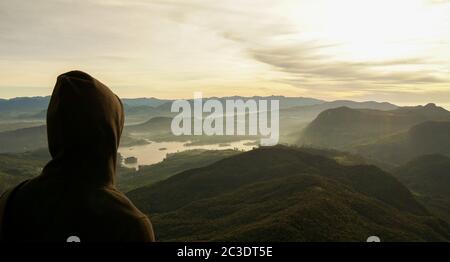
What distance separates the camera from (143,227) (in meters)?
4.11

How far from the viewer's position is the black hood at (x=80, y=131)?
13.9ft

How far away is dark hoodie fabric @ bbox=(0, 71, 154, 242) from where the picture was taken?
397 cm

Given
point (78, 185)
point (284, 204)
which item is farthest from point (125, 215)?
point (284, 204)

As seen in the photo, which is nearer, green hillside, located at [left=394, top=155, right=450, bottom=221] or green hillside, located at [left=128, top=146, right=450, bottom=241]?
green hillside, located at [left=128, top=146, right=450, bottom=241]

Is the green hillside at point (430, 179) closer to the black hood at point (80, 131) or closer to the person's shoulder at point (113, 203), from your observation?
the person's shoulder at point (113, 203)

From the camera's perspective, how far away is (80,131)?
14.0 ft

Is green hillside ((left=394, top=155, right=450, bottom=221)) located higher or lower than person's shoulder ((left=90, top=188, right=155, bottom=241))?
lower

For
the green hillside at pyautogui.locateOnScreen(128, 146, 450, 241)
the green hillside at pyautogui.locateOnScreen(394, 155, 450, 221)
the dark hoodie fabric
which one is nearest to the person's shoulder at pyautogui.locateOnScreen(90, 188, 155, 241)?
the dark hoodie fabric

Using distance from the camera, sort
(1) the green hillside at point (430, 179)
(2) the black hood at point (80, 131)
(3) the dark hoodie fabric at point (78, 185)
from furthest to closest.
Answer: (1) the green hillside at point (430, 179), (2) the black hood at point (80, 131), (3) the dark hoodie fabric at point (78, 185)

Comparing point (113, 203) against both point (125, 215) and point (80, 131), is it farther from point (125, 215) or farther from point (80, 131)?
point (80, 131)

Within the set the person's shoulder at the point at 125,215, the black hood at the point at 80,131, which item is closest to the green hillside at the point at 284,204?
the person's shoulder at the point at 125,215

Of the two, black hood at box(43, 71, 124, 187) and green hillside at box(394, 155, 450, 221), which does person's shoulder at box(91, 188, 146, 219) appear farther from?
green hillside at box(394, 155, 450, 221)
